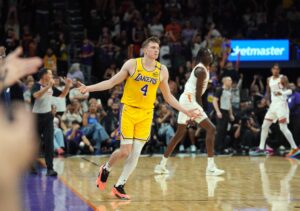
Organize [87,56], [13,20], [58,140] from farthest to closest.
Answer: [13,20] < [87,56] < [58,140]

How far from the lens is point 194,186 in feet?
27.3

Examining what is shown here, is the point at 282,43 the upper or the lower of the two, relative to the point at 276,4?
lower

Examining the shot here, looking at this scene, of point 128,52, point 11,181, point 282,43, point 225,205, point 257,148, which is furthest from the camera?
point 282,43

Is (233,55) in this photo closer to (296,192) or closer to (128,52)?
(128,52)

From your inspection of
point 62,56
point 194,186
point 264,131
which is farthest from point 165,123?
point 194,186

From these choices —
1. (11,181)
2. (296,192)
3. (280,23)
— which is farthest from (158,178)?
(280,23)

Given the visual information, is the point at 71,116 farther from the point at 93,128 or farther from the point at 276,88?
the point at 276,88

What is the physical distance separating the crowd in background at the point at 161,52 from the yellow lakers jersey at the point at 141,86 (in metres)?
6.03

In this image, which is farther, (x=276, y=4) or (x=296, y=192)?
(x=276, y=4)

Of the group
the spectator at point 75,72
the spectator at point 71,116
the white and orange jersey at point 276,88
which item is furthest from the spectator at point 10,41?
the white and orange jersey at point 276,88

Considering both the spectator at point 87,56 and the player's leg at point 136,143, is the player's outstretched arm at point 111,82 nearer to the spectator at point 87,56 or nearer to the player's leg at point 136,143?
the player's leg at point 136,143

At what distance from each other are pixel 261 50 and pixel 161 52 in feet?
11.5

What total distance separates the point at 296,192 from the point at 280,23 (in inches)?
503

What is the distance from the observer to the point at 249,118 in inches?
615
